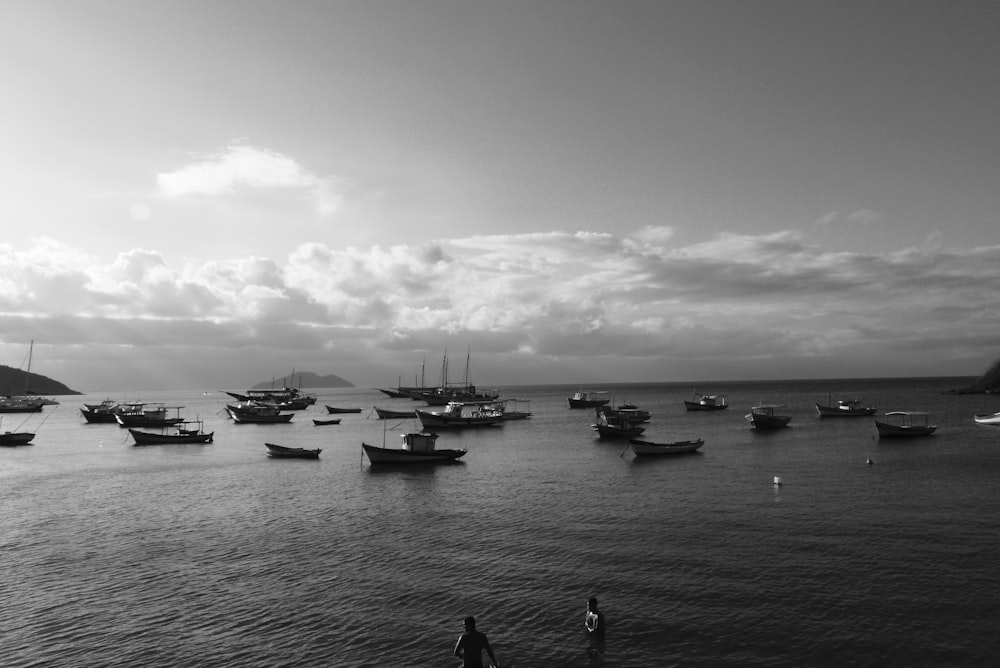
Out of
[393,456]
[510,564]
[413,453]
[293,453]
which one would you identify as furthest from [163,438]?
[510,564]

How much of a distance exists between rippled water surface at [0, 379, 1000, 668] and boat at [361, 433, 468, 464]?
3.22 meters

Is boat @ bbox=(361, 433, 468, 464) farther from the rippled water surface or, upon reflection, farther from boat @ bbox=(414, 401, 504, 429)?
boat @ bbox=(414, 401, 504, 429)

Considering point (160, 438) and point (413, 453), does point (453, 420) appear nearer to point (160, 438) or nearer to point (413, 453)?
point (160, 438)

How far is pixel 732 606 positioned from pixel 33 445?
375ft

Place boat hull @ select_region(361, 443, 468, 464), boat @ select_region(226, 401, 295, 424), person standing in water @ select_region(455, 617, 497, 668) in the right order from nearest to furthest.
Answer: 1. person standing in water @ select_region(455, 617, 497, 668)
2. boat hull @ select_region(361, 443, 468, 464)
3. boat @ select_region(226, 401, 295, 424)

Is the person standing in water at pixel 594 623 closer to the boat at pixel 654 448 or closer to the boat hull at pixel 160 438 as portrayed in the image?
the boat at pixel 654 448

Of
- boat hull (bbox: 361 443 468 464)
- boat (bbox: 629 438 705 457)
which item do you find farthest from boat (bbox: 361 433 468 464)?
boat (bbox: 629 438 705 457)

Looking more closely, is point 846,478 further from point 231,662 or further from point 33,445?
point 33,445

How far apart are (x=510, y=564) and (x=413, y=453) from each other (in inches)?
1597

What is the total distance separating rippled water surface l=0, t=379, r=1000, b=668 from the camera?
82.5 feet

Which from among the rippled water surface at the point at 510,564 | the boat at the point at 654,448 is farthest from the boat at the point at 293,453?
the boat at the point at 654,448

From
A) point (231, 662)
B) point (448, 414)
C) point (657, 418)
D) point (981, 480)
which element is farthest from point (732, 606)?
point (657, 418)

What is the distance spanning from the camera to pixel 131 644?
1007 inches

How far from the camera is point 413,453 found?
243 ft
